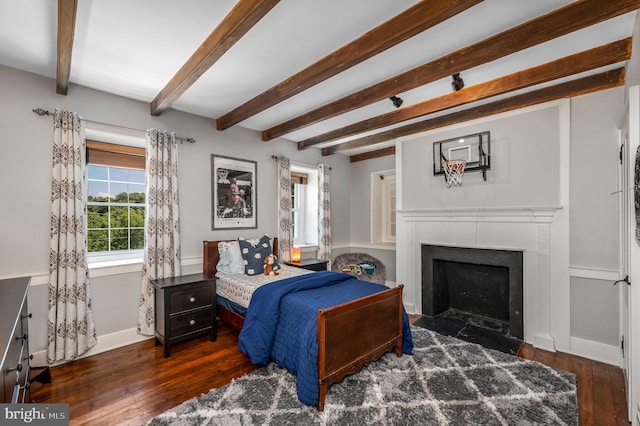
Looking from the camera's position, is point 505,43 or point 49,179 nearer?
point 505,43

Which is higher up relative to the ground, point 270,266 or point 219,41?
point 219,41

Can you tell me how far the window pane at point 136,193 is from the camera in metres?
3.49

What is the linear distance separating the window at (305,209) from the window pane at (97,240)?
2.69 m

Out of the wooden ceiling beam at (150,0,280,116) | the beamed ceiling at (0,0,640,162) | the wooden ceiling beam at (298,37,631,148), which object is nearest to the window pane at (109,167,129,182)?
the beamed ceiling at (0,0,640,162)

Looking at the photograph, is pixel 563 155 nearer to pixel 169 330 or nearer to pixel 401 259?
pixel 401 259

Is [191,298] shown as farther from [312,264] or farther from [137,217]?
[312,264]

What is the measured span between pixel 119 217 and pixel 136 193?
1.10 feet

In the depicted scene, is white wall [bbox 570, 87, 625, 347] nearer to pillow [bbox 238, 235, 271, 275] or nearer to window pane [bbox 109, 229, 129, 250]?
pillow [bbox 238, 235, 271, 275]

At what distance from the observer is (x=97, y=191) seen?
3.28 metres

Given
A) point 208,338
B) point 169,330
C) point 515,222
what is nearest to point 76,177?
point 169,330

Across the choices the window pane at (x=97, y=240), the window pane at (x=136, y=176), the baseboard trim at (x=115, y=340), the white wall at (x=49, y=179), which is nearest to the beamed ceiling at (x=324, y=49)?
the white wall at (x=49, y=179)

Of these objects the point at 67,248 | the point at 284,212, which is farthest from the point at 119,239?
the point at 284,212

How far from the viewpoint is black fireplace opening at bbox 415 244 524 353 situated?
3244 mm

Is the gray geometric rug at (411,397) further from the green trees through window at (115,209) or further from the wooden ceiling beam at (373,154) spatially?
the wooden ceiling beam at (373,154)
